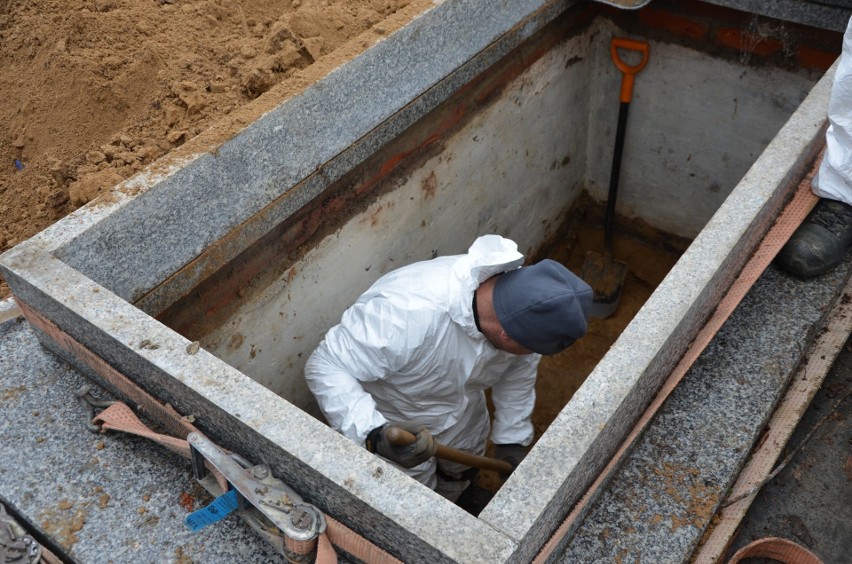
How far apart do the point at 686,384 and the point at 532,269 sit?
2.37 ft

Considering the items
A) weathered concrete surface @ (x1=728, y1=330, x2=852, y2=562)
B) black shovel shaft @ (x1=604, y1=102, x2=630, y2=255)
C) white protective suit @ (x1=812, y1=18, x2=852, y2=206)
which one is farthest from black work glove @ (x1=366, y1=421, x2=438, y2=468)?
black shovel shaft @ (x1=604, y1=102, x2=630, y2=255)

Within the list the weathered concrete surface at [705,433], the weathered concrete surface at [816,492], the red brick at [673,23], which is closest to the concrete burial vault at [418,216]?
the red brick at [673,23]

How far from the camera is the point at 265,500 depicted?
209 centimetres

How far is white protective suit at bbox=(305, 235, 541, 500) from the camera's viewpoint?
3098mm

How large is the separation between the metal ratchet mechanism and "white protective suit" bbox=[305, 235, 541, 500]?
0.81 meters

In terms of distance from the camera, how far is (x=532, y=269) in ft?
9.90

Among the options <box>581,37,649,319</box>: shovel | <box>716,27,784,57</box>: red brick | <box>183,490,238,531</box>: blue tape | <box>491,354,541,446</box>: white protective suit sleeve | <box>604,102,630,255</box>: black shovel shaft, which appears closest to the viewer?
<box>183,490,238,531</box>: blue tape

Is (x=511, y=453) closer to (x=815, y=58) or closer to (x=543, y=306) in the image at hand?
(x=543, y=306)

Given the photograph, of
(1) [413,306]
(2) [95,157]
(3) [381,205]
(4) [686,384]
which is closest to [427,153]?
(3) [381,205]

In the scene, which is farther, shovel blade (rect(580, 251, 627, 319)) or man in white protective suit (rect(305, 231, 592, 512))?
shovel blade (rect(580, 251, 627, 319))

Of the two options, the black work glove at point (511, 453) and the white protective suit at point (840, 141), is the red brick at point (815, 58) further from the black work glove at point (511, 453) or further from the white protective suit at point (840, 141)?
the black work glove at point (511, 453)

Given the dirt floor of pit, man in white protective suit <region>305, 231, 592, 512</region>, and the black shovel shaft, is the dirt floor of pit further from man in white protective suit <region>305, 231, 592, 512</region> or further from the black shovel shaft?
man in white protective suit <region>305, 231, 592, 512</region>

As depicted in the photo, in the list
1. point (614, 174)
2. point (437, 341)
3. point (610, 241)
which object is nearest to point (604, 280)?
point (610, 241)

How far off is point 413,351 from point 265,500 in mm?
1190
